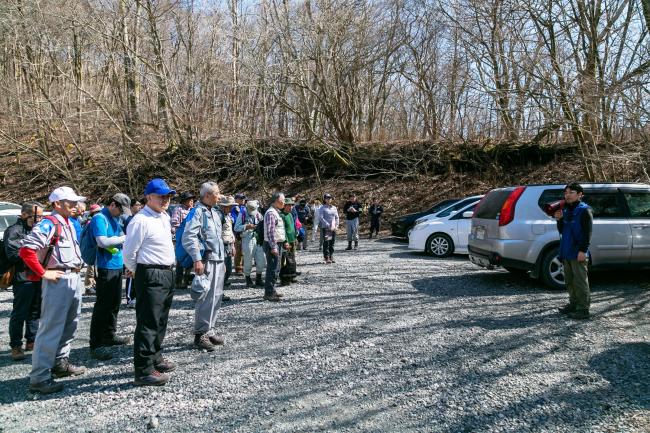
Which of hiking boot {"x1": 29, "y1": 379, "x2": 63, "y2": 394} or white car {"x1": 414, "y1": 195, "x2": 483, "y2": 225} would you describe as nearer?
hiking boot {"x1": 29, "y1": 379, "x2": 63, "y2": 394}

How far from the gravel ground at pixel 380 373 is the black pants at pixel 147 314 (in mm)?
269

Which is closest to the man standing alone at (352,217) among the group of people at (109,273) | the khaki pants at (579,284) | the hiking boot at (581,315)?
the group of people at (109,273)

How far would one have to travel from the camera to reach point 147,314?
4219 mm

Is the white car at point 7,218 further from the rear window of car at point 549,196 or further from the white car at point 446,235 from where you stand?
the rear window of car at point 549,196

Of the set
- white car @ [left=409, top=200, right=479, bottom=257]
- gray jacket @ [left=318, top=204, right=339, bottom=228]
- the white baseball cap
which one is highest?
the white baseball cap

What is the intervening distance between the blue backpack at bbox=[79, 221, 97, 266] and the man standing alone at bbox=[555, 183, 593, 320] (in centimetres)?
592

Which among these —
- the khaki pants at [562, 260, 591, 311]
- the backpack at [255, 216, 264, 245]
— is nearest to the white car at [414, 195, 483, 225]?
the backpack at [255, 216, 264, 245]

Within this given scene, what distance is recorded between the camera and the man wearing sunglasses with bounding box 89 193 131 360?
510 centimetres

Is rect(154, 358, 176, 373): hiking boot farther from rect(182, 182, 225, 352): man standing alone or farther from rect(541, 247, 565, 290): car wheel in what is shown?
rect(541, 247, 565, 290): car wheel

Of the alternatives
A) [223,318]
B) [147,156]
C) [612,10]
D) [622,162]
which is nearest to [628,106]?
[622,162]

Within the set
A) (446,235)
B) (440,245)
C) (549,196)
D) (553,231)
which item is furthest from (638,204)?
(440,245)

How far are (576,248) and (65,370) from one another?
6080mm

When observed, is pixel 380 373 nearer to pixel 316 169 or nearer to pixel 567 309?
pixel 567 309

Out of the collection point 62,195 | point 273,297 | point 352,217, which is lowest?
point 273,297
